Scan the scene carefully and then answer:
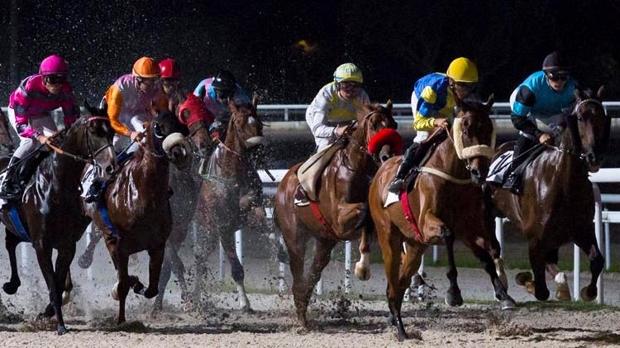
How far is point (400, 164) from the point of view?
10031mm

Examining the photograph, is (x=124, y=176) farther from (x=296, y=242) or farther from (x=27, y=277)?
(x=27, y=277)

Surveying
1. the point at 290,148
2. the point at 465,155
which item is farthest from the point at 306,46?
the point at 465,155

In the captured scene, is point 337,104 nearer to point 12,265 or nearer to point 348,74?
point 348,74

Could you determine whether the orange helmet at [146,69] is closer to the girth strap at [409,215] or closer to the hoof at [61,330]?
the hoof at [61,330]

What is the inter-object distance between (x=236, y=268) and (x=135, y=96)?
5.66 ft

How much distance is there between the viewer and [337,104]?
11.6m

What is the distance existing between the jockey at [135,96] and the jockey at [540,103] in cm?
271

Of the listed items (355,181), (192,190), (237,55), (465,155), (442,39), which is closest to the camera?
(465,155)

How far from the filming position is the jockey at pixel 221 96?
1273cm

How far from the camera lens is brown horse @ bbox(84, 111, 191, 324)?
10.7 meters

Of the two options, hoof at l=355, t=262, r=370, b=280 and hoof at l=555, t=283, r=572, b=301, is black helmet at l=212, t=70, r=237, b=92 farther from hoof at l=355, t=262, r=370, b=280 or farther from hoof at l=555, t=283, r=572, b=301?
hoof at l=555, t=283, r=572, b=301

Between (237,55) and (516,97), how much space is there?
14916mm

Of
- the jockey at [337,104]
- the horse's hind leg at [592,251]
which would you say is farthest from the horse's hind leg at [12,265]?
the horse's hind leg at [592,251]

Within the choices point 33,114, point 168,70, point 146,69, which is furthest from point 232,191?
point 33,114
